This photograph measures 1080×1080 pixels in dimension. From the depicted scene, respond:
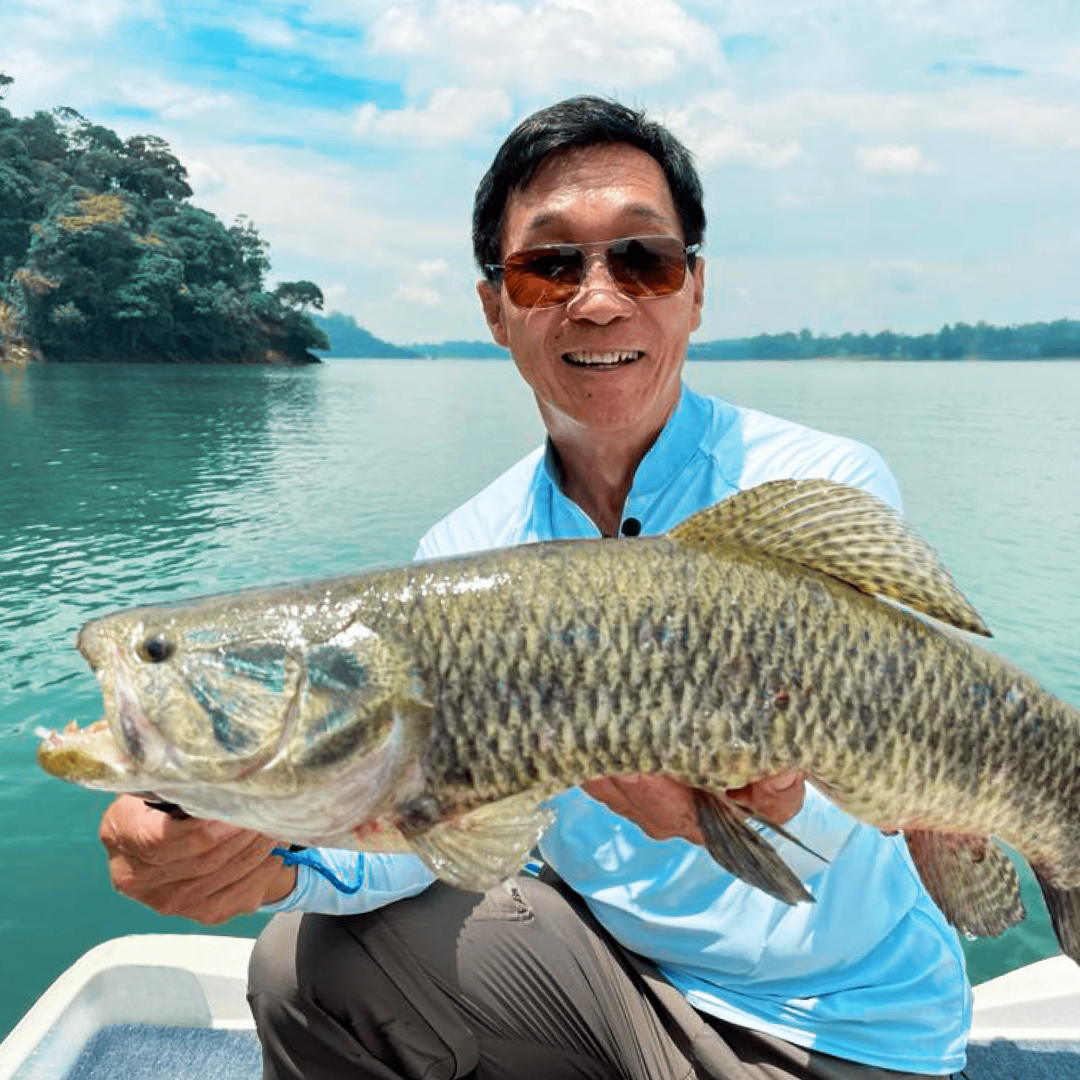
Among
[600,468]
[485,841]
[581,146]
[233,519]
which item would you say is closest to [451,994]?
[485,841]

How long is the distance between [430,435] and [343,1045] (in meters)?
42.2

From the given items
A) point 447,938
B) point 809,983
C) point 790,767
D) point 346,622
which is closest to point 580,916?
point 447,938

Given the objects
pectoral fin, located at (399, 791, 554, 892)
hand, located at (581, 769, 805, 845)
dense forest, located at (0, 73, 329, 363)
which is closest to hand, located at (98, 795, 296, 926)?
pectoral fin, located at (399, 791, 554, 892)

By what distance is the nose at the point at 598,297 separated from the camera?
314cm

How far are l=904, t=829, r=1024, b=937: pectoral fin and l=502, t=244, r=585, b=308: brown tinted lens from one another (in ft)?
6.35

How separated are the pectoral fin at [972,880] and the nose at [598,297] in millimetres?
1771

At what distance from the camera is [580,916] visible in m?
3.23

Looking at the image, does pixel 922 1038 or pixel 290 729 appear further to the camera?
pixel 922 1038

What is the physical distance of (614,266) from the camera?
3.20 meters

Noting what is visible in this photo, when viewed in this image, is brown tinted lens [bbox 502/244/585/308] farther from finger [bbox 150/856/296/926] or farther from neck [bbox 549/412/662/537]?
finger [bbox 150/856/296/926]

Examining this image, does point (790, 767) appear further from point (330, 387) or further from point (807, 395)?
point (330, 387)

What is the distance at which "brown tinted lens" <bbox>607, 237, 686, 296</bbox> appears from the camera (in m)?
3.20

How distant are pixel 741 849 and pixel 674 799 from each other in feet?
0.59

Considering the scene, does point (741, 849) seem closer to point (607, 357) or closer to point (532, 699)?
point (532, 699)
